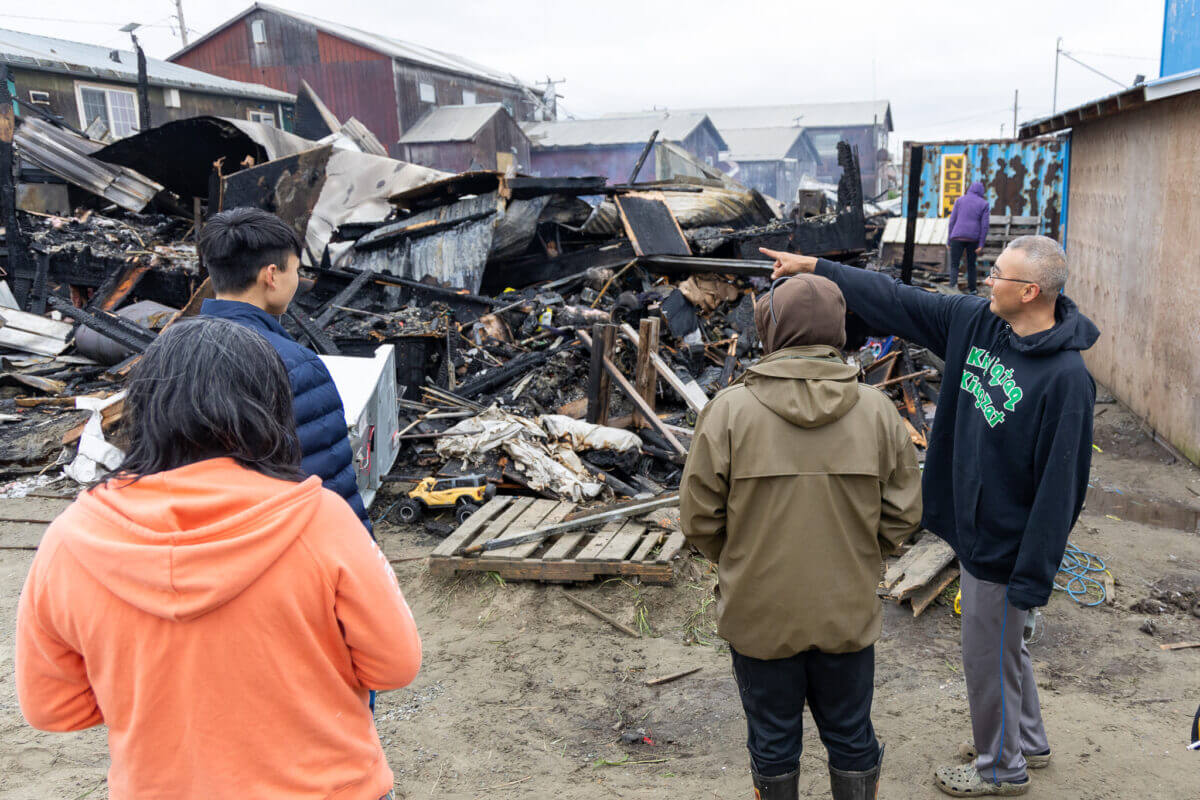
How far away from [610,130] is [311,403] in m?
39.2

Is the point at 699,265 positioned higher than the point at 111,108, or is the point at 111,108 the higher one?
the point at 111,108

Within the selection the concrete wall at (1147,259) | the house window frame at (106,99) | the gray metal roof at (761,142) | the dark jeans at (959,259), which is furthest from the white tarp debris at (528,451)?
the gray metal roof at (761,142)

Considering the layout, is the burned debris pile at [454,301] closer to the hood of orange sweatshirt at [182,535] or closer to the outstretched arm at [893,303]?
the outstretched arm at [893,303]

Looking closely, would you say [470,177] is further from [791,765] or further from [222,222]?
[791,765]

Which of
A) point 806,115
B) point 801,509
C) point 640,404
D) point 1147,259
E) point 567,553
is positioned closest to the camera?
point 801,509

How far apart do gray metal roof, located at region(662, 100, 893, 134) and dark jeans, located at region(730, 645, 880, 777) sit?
52.9 meters

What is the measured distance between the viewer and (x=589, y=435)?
6906mm

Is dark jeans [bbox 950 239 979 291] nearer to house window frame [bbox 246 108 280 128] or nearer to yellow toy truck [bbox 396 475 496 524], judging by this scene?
yellow toy truck [bbox 396 475 496 524]

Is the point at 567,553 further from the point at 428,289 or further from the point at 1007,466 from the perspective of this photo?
the point at 428,289

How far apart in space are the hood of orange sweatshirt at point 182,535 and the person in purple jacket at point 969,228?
12936 millimetres

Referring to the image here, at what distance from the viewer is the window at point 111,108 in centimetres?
2173

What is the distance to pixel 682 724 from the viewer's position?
3656 mm

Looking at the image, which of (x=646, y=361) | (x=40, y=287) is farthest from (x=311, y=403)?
(x=40, y=287)

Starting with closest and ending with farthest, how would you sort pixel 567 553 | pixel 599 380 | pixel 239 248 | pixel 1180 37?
pixel 239 248 → pixel 567 553 → pixel 599 380 → pixel 1180 37
